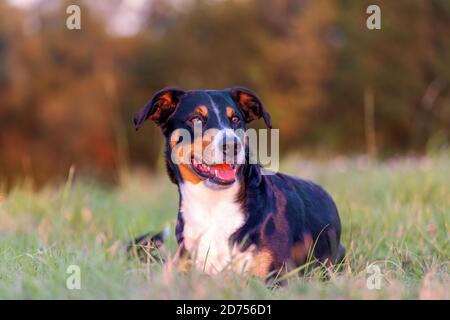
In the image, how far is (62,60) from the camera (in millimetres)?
33625

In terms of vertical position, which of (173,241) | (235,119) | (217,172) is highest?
(235,119)

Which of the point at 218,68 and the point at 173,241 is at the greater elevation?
the point at 218,68

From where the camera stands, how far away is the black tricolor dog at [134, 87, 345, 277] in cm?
480

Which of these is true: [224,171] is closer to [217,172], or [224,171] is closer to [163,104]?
[217,172]

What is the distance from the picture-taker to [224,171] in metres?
4.91

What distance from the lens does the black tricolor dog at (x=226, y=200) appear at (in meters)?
4.80

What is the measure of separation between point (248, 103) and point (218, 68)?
27.7 metres

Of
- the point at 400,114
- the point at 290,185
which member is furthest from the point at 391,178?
the point at 400,114

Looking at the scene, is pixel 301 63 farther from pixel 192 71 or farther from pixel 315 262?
pixel 315 262
